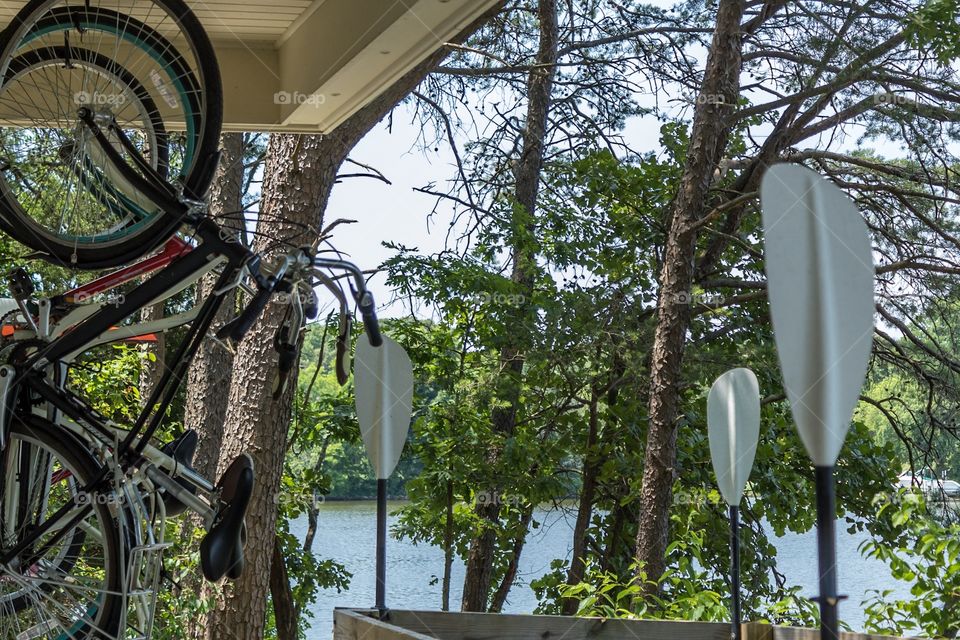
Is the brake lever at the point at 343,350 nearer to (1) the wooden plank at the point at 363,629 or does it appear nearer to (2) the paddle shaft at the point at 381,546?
(2) the paddle shaft at the point at 381,546

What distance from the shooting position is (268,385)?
4.41m

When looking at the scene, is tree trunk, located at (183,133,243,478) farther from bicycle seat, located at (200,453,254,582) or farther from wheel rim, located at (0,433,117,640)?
bicycle seat, located at (200,453,254,582)

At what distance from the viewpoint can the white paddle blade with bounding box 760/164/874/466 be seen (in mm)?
1037

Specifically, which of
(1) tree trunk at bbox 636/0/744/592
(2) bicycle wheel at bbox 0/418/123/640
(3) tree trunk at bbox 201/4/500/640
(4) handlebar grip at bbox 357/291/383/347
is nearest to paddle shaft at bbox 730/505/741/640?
(4) handlebar grip at bbox 357/291/383/347

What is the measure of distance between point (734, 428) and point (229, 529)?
1237 mm

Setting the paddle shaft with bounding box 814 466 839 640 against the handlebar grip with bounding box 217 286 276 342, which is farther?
the handlebar grip with bounding box 217 286 276 342

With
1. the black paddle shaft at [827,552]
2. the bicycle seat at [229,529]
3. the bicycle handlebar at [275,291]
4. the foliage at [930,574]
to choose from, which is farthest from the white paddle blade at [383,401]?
the foliage at [930,574]

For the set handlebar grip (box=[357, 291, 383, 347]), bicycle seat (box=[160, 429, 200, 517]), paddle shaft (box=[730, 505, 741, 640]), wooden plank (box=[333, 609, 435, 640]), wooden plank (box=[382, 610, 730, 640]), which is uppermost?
handlebar grip (box=[357, 291, 383, 347])

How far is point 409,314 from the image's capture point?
7.46 meters

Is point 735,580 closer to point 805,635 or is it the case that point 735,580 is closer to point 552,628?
point 805,635

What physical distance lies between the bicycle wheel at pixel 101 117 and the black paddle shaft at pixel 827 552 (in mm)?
1414

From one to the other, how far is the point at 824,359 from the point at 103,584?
1540 mm

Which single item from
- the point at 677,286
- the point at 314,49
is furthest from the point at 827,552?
the point at 677,286

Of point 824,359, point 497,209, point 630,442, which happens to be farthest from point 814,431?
point 497,209
